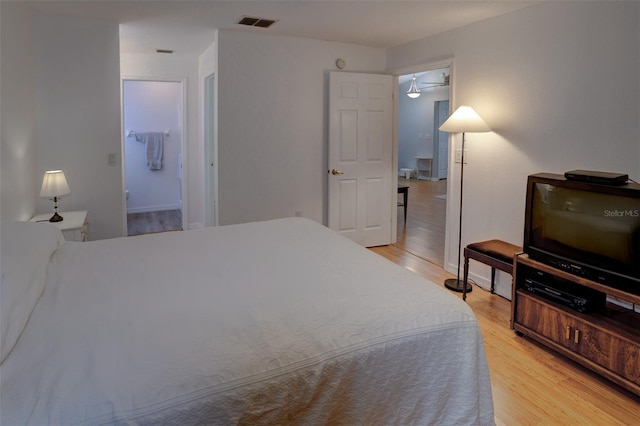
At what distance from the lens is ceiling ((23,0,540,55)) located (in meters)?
3.25

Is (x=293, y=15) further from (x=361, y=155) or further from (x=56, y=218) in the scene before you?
(x=56, y=218)

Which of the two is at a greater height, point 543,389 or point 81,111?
point 81,111

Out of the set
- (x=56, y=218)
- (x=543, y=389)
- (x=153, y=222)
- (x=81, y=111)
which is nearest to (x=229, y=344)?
(x=543, y=389)

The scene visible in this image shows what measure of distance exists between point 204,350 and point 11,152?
2.42 metres

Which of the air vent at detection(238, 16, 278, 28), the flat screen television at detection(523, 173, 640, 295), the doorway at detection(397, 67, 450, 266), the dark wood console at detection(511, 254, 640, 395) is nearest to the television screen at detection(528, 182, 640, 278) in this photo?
the flat screen television at detection(523, 173, 640, 295)

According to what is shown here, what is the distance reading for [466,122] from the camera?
3.50 m

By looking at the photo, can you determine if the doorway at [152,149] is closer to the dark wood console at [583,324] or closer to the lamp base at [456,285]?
the lamp base at [456,285]

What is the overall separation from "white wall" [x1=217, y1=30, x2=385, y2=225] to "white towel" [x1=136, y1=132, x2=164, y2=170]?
Result: 3.32 m

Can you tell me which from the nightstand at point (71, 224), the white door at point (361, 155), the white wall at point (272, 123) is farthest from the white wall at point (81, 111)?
the white door at point (361, 155)

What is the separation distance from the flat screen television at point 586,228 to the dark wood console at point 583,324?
0.07 meters

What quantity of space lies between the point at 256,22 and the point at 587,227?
9.93ft

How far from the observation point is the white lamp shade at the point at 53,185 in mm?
3227

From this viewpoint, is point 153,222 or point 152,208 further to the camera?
point 152,208

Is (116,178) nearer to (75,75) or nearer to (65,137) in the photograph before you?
(65,137)
